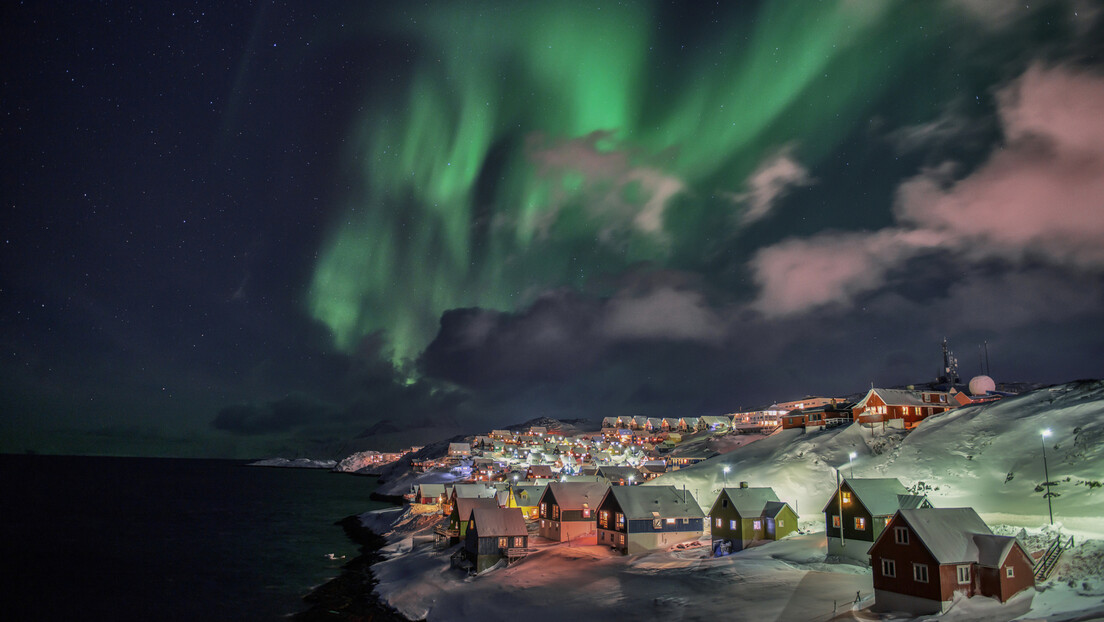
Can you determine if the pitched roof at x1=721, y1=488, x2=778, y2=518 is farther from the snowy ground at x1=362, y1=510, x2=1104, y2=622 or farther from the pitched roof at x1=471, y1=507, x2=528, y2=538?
the pitched roof at x1=471, y1=507, x2=528, y2=538

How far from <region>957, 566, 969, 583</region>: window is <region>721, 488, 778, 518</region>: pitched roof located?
27.5 m

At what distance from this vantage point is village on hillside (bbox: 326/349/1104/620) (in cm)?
3512

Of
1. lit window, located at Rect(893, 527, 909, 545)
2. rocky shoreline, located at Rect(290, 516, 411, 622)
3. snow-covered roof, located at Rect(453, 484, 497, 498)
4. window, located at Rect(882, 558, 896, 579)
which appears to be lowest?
rocky shoreline, located at Rect(290, 516, 411, 622)

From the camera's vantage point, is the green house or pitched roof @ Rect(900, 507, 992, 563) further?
the green house

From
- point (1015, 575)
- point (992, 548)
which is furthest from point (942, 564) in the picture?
point (1015, 575)

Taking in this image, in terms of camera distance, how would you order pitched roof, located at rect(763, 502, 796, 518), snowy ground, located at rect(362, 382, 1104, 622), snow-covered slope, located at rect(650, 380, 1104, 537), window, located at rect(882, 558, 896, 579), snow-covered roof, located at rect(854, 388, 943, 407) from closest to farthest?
window, located at rect(882, 558, 896, 579)
snowy ground, located at rect(362, 382, 1104, 622)
snow-covered slope, located at rect(650, 380, 1104, 537)
pitched roof, located at rect(763, 502, 796, 518)
snow-covered roof, located at rect(854, 388, 943, 407)

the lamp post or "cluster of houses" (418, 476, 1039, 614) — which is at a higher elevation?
the lamp post

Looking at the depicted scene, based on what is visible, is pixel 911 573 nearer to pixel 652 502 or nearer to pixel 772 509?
pixel 772 509

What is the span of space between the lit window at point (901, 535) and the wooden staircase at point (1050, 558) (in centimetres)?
765

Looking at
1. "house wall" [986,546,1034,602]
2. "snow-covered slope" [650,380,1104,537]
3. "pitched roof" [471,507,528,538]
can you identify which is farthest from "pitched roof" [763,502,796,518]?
"house wall" [986,546,1034,602]

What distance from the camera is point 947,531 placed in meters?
36.2

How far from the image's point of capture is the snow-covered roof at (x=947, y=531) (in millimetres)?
34812

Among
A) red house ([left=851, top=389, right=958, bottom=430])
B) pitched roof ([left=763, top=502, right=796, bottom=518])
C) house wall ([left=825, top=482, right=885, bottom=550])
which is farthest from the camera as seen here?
red house ([left=851, top=389, right=958, bottom=430])

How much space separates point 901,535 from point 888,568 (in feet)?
7.97
